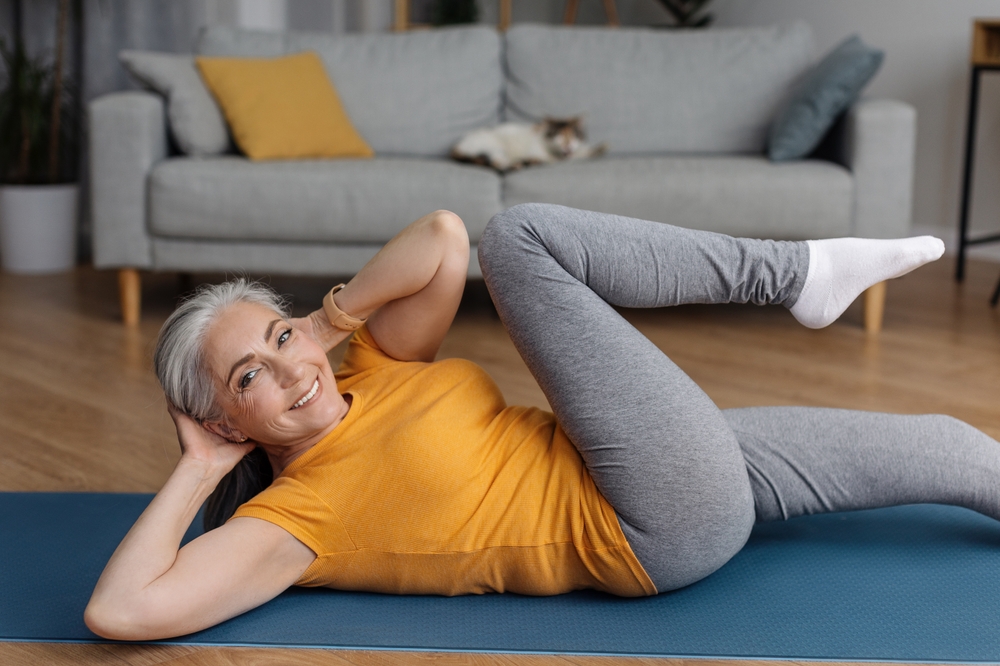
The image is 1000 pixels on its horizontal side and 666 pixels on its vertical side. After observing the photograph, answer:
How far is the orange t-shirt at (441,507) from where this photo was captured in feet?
4.36

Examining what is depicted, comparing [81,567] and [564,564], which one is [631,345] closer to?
[564,564]

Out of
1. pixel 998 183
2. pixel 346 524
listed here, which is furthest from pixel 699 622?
pixel 998 183

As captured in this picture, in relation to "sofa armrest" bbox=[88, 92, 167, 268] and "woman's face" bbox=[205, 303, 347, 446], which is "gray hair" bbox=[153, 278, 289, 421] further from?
"sofa armrest" bbox=[88, 92, 167, 268]

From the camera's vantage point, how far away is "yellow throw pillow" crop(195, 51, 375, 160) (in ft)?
11.1

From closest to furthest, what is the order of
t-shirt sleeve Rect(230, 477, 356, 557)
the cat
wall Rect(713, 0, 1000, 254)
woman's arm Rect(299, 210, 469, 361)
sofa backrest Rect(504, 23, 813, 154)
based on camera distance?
t-shirt sleeve Rect(230, 477, 356, 557) → woman's arm Rect(299, 210, 469, 361) → the cat → sofa backrest Rect(504, 23, 813, 154) → wall Rect(713, 0, 1000, 254)

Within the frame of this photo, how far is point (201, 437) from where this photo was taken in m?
1.36

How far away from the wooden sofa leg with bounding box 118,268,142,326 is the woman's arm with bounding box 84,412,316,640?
2.06m

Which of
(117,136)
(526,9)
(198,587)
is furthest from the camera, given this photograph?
(526,9)

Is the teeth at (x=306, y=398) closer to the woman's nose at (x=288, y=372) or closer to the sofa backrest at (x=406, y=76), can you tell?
the woman's nose at (x=288, y=372)

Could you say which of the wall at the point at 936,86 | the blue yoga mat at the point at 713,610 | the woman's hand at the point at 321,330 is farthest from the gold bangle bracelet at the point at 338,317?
the wall at the point at 936,86

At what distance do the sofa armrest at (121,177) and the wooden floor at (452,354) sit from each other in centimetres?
26

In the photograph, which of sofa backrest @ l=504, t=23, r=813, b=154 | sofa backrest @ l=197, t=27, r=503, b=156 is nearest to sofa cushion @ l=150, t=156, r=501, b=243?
sofa backrest @ l=197, t=27, r=503, b=156

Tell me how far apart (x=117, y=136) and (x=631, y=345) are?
2.40m

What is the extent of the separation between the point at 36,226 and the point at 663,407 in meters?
3.50
